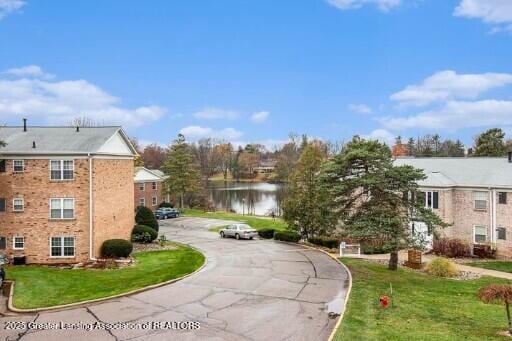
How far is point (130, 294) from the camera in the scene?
17500mm

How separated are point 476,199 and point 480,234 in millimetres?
2529

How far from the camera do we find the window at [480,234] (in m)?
30.1

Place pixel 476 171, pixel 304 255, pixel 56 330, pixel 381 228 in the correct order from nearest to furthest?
pixel 56 330, pixel 381 228, pixel 304 255, pixel 476 171

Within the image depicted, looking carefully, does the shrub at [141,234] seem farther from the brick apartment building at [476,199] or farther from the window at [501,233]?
the window at [501,233]

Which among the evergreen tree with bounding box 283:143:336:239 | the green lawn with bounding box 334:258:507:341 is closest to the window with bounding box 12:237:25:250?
the evergreen tree with bounding box 283:143:336:239

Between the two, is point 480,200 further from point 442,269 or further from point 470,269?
point 442,269

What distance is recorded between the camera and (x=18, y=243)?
25.7 metres

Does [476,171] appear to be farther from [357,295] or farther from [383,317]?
[383,317]

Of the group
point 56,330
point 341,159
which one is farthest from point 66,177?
point 341,159

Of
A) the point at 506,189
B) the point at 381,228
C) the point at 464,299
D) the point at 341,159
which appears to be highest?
the point at 341,159

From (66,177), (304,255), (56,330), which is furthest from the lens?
(304,255)

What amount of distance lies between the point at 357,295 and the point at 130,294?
30.8ft

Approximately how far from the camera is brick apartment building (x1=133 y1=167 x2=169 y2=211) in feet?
178

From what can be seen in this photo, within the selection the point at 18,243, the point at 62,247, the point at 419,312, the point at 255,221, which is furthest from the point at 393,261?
the point at 255,221
